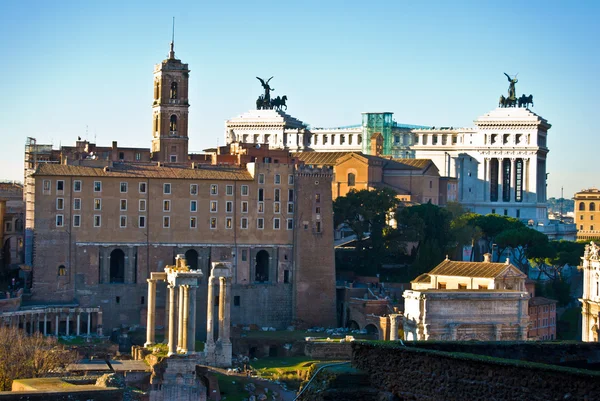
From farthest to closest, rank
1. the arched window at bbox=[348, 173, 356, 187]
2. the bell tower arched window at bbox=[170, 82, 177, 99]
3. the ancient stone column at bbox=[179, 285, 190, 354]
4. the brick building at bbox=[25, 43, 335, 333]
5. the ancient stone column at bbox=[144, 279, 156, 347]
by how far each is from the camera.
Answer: the arched window at bbox=[348, 173, 356, 187] → the bell tower arched window at bbox=[170, 82, 177, 99] → the brick building at bbox=[25, 43, 335, 333] → the ancient stone column at bbox=[144, 279, 156, 347] → the ancient stone column at bbox=[179, 285, 190, 354]

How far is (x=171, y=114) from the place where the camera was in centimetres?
8394

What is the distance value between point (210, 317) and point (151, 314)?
312cm

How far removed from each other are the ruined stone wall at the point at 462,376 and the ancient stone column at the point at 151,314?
5097 centimetres

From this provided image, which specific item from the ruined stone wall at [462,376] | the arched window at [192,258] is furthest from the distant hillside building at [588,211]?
the ruined stone wall at [462,376]

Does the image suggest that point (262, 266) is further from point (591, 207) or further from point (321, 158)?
point (591, 207)

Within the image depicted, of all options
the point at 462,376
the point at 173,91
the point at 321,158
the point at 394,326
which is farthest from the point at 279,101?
the point at 462,376

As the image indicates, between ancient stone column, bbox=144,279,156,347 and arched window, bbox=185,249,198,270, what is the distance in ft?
24.1

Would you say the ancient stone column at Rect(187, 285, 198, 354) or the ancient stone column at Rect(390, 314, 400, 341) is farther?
Answer: the ancient stone column at Rect(390, 314, 400, 341)

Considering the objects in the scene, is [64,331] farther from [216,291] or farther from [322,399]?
[322,399]

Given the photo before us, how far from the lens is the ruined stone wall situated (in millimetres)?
16266

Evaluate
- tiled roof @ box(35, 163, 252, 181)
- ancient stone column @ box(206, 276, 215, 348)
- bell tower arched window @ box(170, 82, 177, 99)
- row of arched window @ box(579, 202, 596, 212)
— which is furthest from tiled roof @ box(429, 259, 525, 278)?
row of arched window @ box(579, 202, 596, 212)

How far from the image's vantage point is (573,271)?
90562 mm

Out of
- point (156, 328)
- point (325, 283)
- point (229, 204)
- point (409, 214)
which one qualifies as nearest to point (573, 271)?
point (409, 214)

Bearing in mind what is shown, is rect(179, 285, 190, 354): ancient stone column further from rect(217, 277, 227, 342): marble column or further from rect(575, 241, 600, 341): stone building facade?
rect(575, 241, 600, 341): stone building facade
